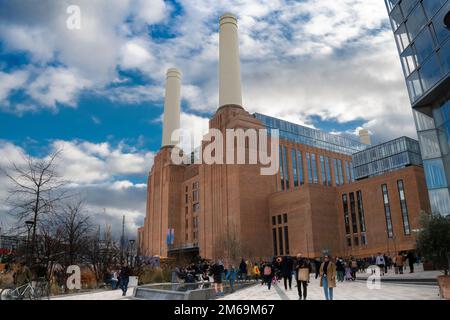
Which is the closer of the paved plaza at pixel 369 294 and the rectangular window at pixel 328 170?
the paved plaza at pixel 369 294

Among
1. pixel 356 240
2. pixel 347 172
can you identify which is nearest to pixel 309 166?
pixel 347 172

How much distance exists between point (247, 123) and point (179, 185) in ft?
92.9

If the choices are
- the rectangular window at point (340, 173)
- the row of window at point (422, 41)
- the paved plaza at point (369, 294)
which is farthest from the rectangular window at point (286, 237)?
the paved plaza at point (369, 294)

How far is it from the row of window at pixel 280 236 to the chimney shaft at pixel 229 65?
78.4ft

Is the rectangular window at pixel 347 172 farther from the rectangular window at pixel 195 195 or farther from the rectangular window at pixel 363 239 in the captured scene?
the rectangular window at pixel 195 195

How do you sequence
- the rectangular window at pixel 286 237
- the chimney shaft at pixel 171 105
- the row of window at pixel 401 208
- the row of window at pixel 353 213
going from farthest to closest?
the chimney shaft at pixel 171 105 < the rectangular window at pixel 286 237 < the row of window at pixel 353 213 < the row of window at pixel 401 208

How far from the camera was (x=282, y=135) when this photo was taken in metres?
82.9

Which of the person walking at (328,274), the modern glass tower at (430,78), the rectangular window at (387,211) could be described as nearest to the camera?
the person walking at (328,274)

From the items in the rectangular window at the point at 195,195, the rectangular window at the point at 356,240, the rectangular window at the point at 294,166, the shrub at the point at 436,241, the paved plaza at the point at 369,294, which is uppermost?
the rectangular window at the point at 294,166

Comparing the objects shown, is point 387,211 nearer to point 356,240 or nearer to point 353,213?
point 353,213

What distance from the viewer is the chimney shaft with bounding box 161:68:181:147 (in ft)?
304

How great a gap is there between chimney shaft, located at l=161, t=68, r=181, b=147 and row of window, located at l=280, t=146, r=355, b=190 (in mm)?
29268

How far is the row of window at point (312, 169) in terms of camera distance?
75.9m
